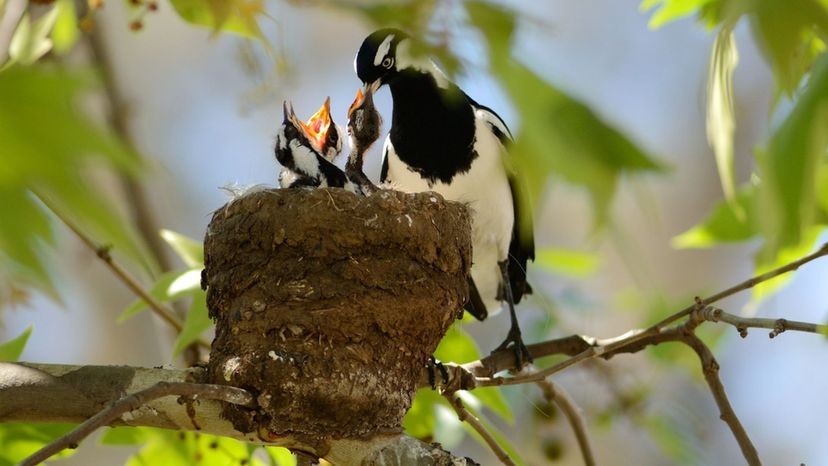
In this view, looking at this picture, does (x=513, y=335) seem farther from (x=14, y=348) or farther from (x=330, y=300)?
(x=14, y=348)

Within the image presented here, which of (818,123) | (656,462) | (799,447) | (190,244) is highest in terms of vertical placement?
(799,447)

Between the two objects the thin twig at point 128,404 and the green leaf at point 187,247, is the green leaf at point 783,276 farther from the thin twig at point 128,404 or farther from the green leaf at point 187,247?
the green leaf at point 187,247

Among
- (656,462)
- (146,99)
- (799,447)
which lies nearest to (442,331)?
(656,462)

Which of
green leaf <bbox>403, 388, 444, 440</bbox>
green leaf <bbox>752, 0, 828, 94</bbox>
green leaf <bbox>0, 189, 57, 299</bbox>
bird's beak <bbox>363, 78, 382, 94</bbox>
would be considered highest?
bird's beak <bbox>363, 78, 382, 94</bbox>

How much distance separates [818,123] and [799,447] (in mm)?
6322

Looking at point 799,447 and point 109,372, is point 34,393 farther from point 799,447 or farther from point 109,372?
point 799,447

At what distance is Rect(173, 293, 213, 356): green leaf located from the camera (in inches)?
84.0

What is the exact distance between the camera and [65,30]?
221cm

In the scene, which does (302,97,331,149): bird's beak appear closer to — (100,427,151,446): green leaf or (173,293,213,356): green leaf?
(173,293,213,356): green leaf

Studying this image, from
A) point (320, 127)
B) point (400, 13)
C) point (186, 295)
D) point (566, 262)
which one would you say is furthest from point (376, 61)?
point (400, 13)

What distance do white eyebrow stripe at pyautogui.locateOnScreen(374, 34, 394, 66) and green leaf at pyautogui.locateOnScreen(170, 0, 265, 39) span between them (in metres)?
0.88

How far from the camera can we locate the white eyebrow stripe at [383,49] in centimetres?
278

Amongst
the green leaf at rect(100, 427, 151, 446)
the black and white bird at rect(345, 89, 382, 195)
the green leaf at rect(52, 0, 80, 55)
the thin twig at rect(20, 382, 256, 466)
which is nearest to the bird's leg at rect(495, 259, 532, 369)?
the black and white bird at rect(345, 89, 382, 195)

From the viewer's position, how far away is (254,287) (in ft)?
6.34
